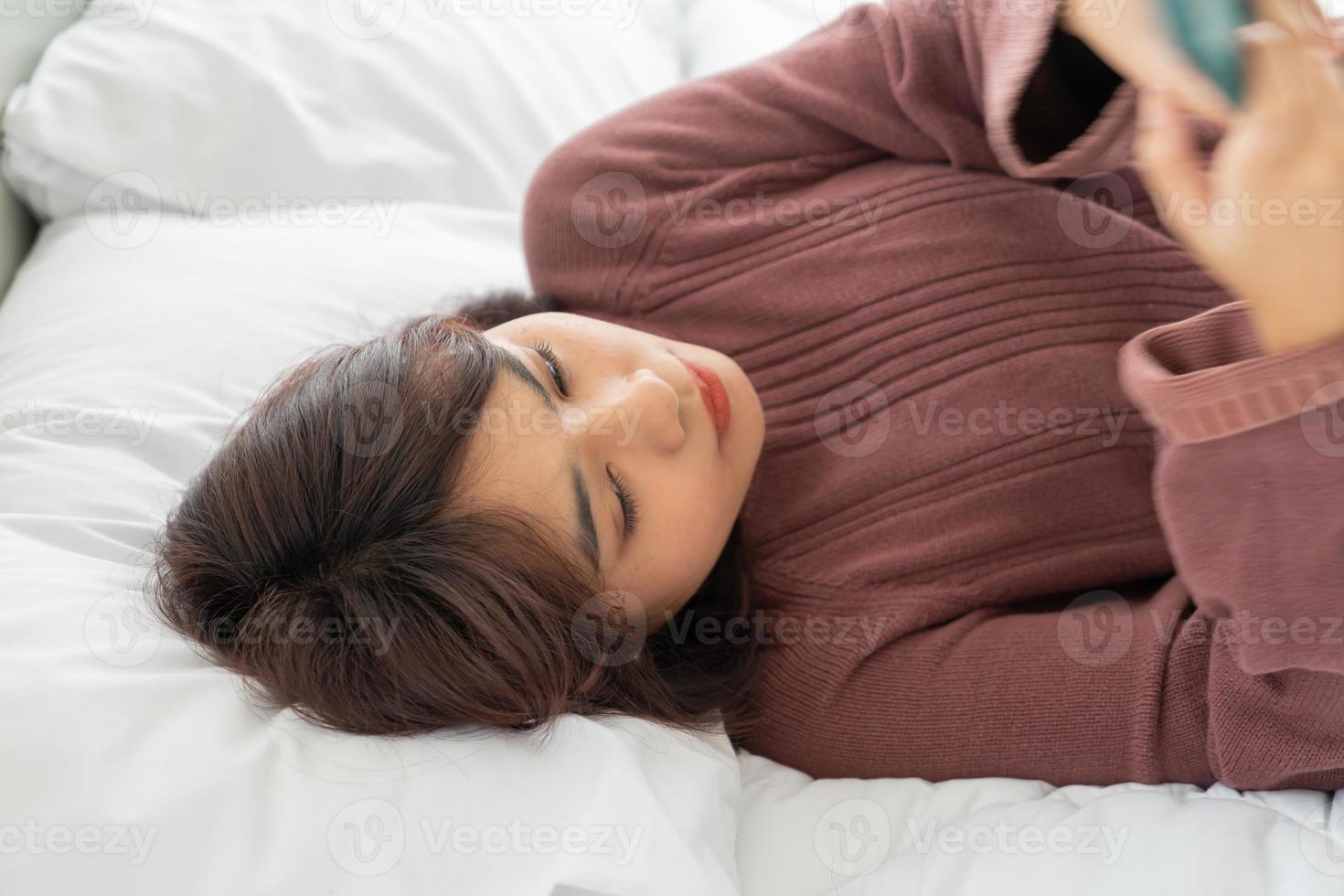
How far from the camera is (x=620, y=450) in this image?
0.83 meters

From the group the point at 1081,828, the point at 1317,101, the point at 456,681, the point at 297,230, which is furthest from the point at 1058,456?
the point at 297,230

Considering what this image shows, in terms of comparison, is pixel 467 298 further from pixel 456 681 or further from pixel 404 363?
pixel 456 681

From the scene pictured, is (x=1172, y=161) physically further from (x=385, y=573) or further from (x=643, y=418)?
(x=385, y=573)

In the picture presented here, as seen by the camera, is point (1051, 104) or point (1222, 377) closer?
point (1222, 377)

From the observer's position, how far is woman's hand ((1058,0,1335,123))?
0.53 m

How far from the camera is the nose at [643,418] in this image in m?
0.82

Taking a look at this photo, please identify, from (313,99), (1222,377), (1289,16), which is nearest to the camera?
(1289,16)

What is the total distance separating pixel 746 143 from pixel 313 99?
529mm

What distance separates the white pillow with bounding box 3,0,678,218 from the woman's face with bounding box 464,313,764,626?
19.2 inches

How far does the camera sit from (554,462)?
2.61ft

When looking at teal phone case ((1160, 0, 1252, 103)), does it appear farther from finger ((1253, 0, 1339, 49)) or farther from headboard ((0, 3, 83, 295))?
headboard ((0, 3, 83, 295))

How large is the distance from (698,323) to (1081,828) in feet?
1.94

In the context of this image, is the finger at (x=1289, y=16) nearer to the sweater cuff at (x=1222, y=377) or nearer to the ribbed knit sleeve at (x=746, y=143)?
the sweater cuff at (x=1222, y=377)

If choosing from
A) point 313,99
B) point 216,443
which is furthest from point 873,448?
point 313,99
